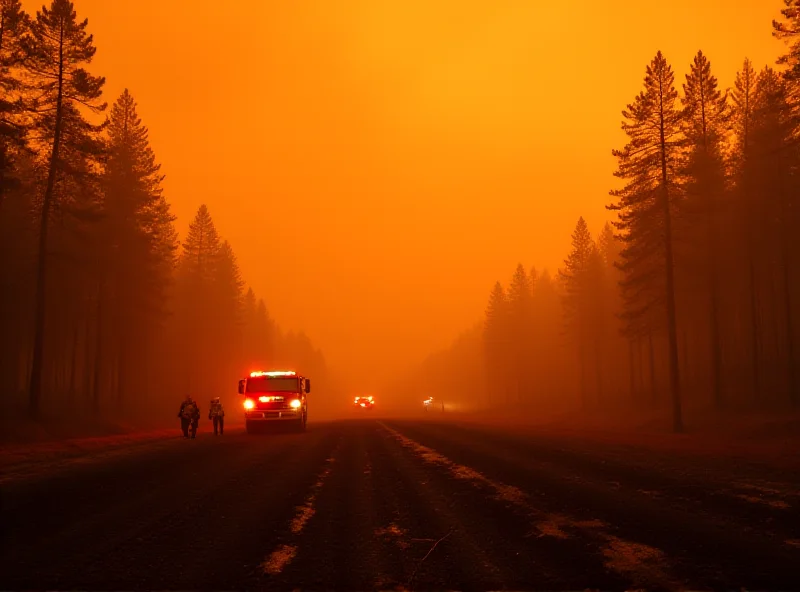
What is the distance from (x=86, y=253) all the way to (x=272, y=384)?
15673 millimetres

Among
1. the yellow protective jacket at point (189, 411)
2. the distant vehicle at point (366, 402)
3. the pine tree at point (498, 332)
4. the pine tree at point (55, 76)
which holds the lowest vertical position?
the distant vehicle at point (366, 402)

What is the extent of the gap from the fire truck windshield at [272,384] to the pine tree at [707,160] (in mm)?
22832

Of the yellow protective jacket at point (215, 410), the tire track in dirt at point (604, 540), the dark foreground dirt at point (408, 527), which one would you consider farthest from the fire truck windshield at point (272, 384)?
the tire track in dirt at point (604, 540)

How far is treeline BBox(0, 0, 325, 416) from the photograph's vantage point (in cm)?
2469

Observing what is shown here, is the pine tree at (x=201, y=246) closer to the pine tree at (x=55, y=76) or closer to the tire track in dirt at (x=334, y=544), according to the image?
the pine tree at (x=55, y=76)

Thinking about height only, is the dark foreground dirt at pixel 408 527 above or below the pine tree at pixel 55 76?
below

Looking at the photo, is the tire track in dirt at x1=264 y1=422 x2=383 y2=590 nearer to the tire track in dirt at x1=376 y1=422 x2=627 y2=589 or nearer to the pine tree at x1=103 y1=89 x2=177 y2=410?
the tire track in dirt at x1=376 y1=422 x2=627 y2=589

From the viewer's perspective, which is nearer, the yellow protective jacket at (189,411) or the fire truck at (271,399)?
the yellow protective jacket at (189,411)

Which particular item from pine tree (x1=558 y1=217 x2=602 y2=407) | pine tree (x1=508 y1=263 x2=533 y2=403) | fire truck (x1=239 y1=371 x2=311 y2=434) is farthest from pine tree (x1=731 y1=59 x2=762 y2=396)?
pine tree (x1=508 y1=263 x2=533 y2=403)

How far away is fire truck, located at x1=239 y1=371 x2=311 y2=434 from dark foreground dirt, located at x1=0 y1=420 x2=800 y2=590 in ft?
39.3

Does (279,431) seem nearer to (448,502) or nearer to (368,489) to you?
(368,489)

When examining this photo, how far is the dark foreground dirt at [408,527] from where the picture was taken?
17.1 feet

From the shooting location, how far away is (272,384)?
1027 inches

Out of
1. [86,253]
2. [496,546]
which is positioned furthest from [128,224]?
[496,546]
